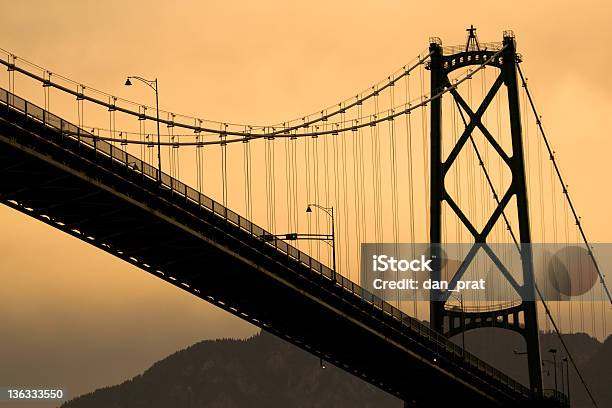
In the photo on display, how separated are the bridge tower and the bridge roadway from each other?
13.8 ft

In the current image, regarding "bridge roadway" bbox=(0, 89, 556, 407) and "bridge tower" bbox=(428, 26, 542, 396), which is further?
"bridge tower" bbox=(428, 26, 542, 396)

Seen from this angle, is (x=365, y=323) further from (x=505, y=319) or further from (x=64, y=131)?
(x=64, y=131)

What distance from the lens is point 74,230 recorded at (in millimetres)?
95875

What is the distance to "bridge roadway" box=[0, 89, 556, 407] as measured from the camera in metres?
86.2

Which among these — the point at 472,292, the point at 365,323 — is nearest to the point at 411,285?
the point at 472,292

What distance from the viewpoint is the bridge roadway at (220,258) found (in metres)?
86.2

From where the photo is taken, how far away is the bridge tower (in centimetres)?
12325

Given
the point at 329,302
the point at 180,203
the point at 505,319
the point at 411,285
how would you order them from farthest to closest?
the point at 411,285
the point at 505,319
the point at 329,302
the point at 180,203

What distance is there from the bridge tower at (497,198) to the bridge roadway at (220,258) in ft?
13.8

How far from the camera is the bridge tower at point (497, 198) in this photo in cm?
12325

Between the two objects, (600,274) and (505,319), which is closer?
(505,319)

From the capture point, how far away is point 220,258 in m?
97.6

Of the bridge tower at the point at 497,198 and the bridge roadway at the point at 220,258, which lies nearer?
the bridge roadway at the point at 220,258

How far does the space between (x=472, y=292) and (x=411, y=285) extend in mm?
7044
